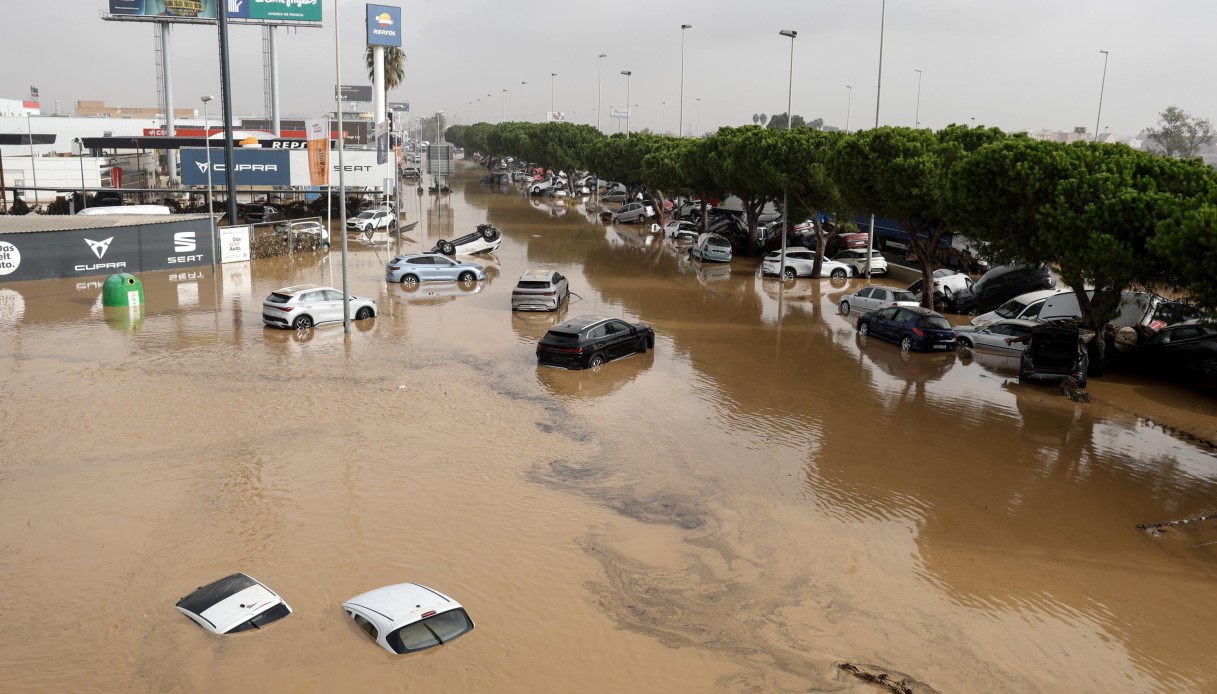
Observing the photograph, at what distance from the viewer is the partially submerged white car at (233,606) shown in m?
10.8

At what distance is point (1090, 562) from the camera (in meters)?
13.2

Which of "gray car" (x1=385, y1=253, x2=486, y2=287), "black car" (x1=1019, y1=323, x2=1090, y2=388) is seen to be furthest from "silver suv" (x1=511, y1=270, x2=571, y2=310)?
"black car" (x1=1019, y1=323, x2=1090, y2=388)

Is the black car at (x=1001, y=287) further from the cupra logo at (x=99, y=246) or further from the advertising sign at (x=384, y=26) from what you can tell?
the advertising sign at (x=384, y=26)

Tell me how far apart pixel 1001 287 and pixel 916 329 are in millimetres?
8868

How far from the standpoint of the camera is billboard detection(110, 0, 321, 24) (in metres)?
73.9

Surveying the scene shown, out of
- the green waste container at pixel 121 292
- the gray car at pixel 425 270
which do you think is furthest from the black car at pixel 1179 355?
the green waste container at pixel 121 292

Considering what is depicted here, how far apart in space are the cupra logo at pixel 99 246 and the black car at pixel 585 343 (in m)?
22.7

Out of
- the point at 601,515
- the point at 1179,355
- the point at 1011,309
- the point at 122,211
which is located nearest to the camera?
the point at 601,515

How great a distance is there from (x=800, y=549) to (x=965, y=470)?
207 inches

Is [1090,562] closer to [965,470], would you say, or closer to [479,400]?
[965,470]

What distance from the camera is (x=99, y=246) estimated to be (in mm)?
36031

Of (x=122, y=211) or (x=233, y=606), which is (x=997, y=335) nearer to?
(x=233, y=606)

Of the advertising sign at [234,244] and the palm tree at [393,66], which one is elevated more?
the palm tree at [393,66]

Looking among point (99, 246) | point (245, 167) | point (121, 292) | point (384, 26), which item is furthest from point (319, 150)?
point (384, 26)
